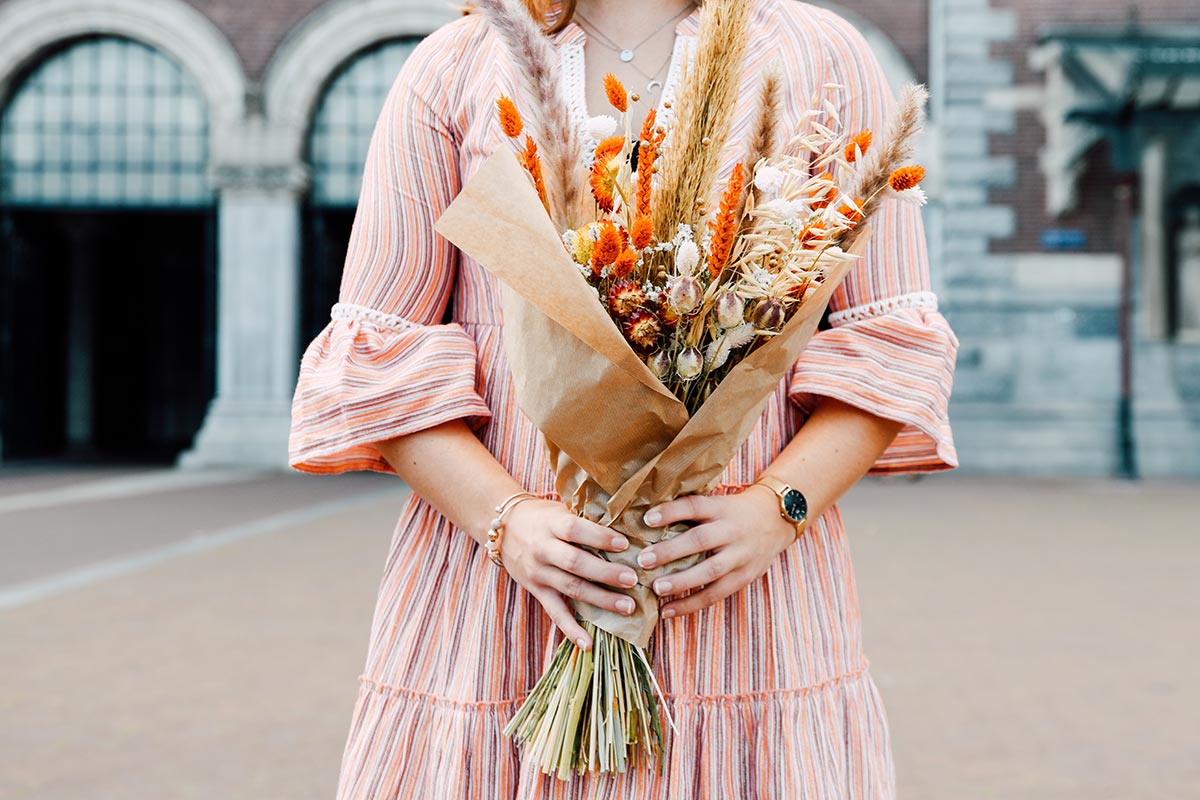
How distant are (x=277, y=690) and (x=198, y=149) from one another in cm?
1267

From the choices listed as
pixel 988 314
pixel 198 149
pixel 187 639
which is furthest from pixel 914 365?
pixel 198 149

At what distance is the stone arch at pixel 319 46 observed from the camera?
14.6m

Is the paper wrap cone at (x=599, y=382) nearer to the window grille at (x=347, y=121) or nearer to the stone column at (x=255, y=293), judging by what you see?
the stone column at (x=255, y=293)

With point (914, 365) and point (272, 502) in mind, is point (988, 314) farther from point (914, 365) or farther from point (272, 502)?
point (914, 365)

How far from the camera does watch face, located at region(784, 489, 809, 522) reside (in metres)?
1.31

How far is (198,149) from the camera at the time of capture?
49.8 feet

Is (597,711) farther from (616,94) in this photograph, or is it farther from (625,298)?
(616,94)

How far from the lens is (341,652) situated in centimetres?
467

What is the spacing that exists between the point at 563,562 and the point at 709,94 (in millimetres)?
499

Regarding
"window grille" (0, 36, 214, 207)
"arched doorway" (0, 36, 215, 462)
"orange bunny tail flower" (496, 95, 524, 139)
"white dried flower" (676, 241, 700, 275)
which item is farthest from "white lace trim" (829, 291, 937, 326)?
"window grille" (0, 36, 214, 207)

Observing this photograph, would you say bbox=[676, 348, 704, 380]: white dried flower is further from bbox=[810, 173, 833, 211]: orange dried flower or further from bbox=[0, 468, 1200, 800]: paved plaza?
bbox=[0, 468, 1200, 800]: paved plaza

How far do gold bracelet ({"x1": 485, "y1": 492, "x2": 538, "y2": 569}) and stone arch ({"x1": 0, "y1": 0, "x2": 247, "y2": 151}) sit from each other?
48.1 ft

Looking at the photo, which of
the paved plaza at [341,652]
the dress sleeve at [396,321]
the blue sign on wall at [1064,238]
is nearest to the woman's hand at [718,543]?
the dress sleeve at [396,321]

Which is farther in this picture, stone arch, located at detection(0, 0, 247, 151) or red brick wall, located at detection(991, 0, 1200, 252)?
stone arch, located at detection(0, 0, 247, 151)
